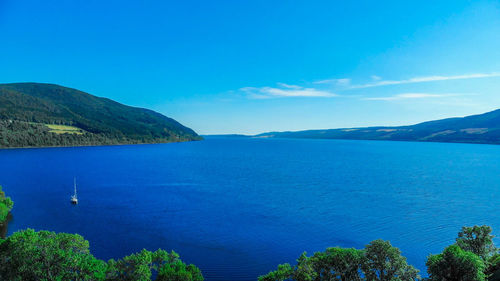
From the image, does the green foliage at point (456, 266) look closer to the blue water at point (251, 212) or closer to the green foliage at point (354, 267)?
the green foliage at point (354, 267)

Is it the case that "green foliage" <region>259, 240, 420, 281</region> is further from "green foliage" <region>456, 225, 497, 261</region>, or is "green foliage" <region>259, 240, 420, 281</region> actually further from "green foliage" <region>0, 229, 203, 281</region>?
"green foliage" <region>0, 229, 203, 281</region>

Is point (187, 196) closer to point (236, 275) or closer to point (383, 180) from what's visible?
point (236, 275)

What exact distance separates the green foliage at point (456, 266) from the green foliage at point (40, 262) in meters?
34.1

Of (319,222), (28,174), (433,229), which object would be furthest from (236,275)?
(28,174)

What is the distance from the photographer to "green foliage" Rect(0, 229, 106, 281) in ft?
82.9

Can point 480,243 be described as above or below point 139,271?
below

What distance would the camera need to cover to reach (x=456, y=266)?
2417 cm

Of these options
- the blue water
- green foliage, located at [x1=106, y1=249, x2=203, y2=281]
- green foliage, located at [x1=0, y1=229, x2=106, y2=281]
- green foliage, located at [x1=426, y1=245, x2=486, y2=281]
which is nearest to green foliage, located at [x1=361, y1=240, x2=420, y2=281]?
green foliage, located at [x1=426, y1=245, x2=486, y2=281]

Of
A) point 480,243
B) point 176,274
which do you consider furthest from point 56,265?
point 480,243

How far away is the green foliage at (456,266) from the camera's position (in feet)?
75.8

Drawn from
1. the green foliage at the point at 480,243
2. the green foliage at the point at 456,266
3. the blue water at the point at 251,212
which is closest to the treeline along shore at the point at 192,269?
the green foliage at the point at 456,266

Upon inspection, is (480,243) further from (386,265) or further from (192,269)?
(192,269)

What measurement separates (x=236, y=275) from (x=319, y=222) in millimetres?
27682

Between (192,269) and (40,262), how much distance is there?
1553cm
